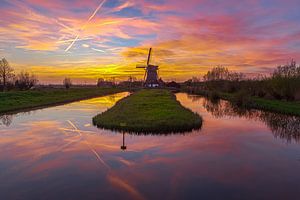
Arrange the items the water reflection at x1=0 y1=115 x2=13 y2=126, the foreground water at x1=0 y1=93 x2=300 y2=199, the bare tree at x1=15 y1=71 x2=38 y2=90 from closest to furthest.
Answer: the foreground water at x1=0 y1=93 x2=300 y2=199
the water reflection at x1=0 y1=115 x2=13 y2=126
the bare tree at x1=15 y1=71 x2=38 y2=90

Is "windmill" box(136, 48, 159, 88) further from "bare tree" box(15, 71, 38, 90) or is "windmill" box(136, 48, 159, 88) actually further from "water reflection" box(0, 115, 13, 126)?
"water reflection" box(0, 115, 13, 126)

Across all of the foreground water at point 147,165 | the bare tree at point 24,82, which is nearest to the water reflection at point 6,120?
the foreground water at point 147,165

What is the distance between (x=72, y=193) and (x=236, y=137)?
1090cm

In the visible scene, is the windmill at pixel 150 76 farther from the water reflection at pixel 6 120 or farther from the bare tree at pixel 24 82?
the water reflection at pixel 6 120

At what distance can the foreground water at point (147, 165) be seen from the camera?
7.79 meters

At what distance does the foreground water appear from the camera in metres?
7.79

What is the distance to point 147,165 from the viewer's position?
10.2 m

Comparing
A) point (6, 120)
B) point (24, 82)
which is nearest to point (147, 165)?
point (6, 120)

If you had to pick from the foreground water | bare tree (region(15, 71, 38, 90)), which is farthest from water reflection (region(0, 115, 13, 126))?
bare tree (region(15, 71, 38, 90))

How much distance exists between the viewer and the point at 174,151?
12.2 metres

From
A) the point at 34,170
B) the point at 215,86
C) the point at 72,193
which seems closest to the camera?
the point at 72,193

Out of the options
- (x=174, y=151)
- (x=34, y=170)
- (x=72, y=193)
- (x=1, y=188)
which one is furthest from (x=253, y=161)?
(x=1, y=188)

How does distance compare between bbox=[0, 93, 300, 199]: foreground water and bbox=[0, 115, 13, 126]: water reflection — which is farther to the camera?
bbox=[0, 115, 13, 126]: water reflection

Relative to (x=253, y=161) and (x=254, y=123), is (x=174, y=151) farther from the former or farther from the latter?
(x=254, y=123)
